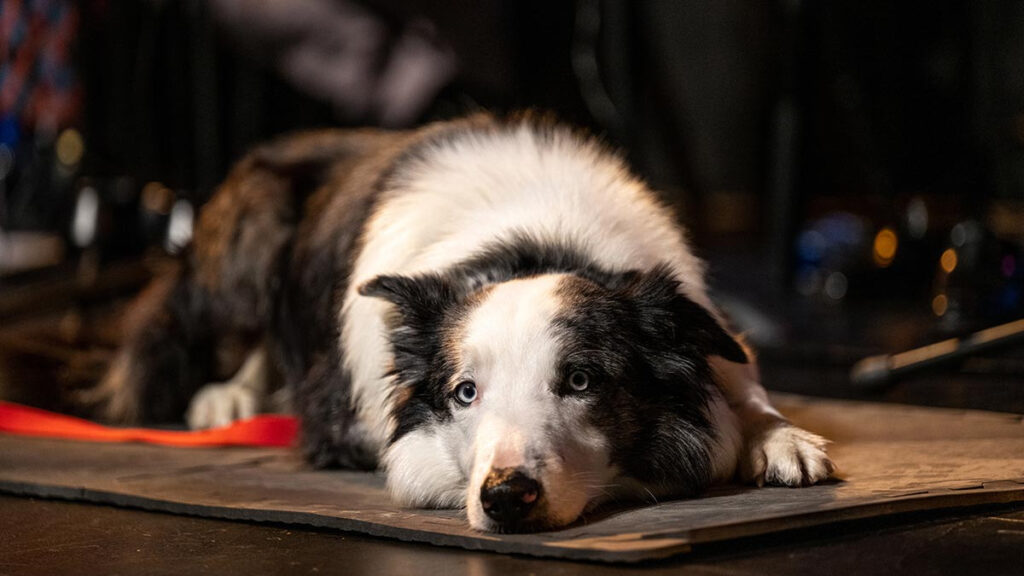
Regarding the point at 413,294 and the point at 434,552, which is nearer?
the point at 434,552

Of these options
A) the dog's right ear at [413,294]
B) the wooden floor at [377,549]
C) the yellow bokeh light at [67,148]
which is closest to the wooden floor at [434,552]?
the wooden floor at [377,549]

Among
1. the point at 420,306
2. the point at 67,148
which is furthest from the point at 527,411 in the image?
the point at 67,148

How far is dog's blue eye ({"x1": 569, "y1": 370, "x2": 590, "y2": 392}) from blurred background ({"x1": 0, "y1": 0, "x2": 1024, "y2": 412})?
6.28ft

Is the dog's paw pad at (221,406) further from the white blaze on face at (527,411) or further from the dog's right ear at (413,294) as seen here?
the white blaze on face at (527,411)

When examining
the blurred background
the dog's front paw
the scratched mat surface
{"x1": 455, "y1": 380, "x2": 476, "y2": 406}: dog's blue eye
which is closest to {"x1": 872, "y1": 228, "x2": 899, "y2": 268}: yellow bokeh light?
the blurred background

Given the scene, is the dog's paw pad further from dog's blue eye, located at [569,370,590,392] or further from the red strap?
dog's blue eye, located at [569,370,590,392]

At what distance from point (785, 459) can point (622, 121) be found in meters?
3.14

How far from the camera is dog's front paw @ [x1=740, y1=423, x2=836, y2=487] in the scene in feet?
8.07

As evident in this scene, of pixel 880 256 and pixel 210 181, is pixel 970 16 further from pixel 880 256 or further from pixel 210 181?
pixel 210 181

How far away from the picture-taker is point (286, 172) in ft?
13.0

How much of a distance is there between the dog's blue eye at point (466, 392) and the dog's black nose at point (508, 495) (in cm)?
31

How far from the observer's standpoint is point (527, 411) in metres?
2.24

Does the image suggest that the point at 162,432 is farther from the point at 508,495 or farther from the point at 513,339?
the point at 508,495

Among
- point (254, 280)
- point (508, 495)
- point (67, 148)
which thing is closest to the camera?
point (508, 495)
